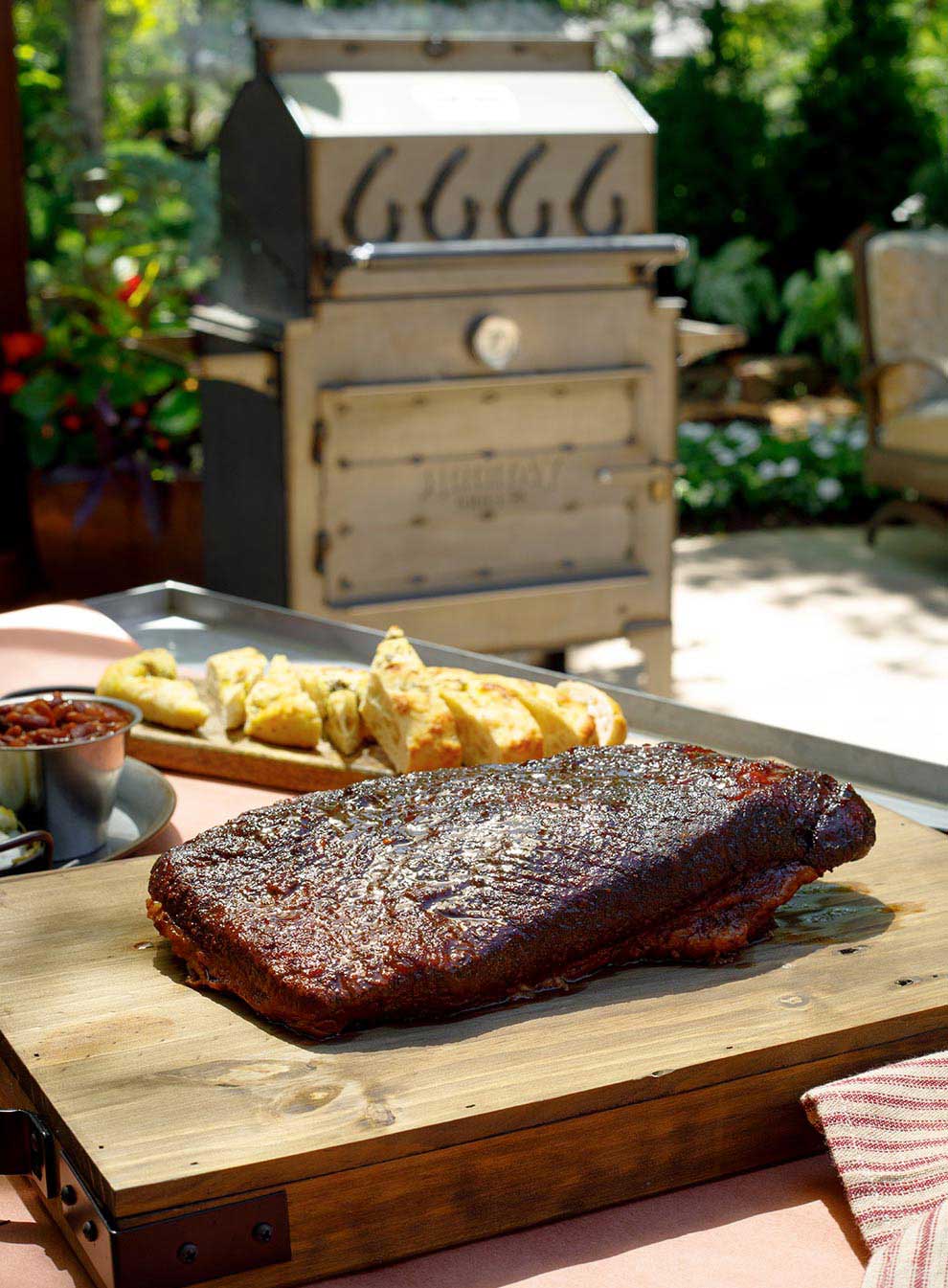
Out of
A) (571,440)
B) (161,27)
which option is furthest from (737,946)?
(161,27)

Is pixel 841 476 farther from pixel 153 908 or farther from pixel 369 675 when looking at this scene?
pixel 153 908

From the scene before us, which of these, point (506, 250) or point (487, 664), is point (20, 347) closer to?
point (506, 250)

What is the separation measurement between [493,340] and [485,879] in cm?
290

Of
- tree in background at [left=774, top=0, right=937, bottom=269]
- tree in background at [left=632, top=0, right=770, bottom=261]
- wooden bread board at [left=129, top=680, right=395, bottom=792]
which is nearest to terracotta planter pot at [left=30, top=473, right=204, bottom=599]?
wooden bread board at [left=129, top=680, right=395, bottom=792]

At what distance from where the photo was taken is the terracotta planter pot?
16.0ft

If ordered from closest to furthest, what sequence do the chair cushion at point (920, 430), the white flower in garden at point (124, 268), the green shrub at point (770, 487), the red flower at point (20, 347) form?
the red flower at point (20, 347)
the white flower in garden at point (124, 268)
the chair cushion at point (920, 430)
the green shrub at point (770, 487)

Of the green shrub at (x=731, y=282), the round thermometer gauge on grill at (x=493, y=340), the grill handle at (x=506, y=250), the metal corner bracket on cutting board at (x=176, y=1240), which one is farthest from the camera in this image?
the green shrub at (x=731, y=282)

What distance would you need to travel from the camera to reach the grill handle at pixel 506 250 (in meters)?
3.61

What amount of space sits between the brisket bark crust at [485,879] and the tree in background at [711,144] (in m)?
9.50

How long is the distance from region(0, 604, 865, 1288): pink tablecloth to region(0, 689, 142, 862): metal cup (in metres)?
0.51

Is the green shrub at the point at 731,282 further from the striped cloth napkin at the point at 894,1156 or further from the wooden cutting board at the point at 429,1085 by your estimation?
the striped cloth napkin at the point at 894,1156

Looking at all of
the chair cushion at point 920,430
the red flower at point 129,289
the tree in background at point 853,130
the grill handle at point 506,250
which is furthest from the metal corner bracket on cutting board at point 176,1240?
the tree in background at point 853,130

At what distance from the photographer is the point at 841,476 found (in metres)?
8.07

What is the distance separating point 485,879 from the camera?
1.14 meters
